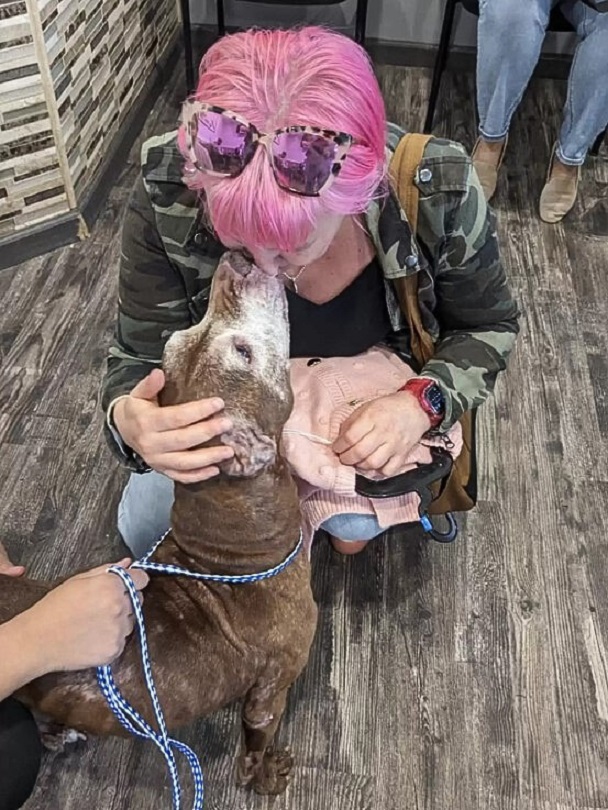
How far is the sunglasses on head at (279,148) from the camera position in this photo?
32.3 inches

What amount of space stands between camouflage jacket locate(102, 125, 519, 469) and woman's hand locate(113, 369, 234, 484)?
0.18m

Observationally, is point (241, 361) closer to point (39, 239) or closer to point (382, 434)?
point (382, 434)

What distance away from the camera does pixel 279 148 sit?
2.70 ft

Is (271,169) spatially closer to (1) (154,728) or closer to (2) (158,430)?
(2) (158,430)

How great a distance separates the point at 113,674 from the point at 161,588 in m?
0.12

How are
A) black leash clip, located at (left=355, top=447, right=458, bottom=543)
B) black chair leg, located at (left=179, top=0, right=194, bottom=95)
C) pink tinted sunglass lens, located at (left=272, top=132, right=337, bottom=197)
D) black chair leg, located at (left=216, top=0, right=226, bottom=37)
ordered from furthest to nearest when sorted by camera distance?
black chair leg, located at (left=216, top=0, right=226, bottom=37) → black chair leg, located at (left=179, top=0, right=194, bottom=95) → black leash clip, located at (left=355, top=447, right=458, bottom=543) → pink tinted sunglass lens, located at (left=272, top=132, right=337, bottom=197)

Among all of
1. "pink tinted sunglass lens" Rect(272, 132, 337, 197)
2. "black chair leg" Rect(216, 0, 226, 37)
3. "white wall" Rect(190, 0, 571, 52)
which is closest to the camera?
"pink tinted sunglass lens" Rect(272, 132, 337, 197)

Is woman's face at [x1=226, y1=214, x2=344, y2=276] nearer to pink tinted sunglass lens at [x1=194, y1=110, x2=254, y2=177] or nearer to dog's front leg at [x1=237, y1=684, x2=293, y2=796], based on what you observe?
pink tinted sunglass lens at [x1=194, y1=110, x2=254, y2=177]

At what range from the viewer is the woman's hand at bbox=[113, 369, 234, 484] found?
90cm

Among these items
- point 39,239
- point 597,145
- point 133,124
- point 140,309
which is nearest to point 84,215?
point 39,239

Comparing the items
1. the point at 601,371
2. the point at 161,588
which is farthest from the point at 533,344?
the point at 161,588

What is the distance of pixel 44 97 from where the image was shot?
6.49 feet

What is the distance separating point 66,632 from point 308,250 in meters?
0.53

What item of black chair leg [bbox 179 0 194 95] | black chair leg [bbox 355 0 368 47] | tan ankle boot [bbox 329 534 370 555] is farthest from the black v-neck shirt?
black chair leg [bbox 355 0 368 47]
